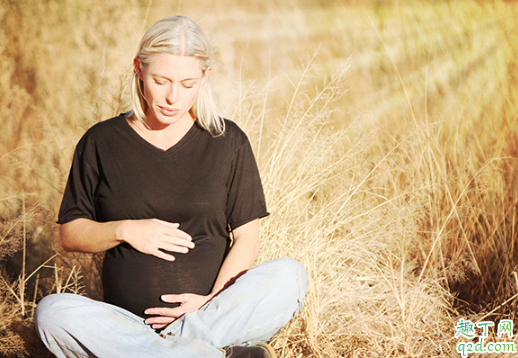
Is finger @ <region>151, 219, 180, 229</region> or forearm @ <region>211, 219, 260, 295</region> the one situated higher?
finger @ <region>151, 219, 180, 229</region>

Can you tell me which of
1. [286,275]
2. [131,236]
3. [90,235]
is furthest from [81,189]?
[286,275]

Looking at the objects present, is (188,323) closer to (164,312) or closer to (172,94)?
(164,312)

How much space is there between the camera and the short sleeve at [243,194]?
174 cm

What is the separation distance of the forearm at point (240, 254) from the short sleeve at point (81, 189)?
0.49m

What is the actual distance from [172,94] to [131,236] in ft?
1.52

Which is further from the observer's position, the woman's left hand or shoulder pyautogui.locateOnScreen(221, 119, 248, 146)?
shoulder pyautogui.locateOnScreen(221, 119, 248, 146)

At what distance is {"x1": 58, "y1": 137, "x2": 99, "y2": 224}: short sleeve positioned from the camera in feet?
5.57

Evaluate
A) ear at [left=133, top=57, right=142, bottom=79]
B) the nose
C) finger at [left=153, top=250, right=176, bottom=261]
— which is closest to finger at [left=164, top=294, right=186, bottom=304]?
finger at [left=153, top=250, right=176, bottom=261]

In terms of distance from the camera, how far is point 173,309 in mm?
1575

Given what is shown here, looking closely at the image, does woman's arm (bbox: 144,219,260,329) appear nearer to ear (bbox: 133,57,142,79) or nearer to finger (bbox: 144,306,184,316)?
finger (bbox: 144,306,184,316)

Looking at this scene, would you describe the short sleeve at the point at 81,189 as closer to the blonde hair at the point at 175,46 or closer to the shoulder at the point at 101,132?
the shoulder at the point at 101,132

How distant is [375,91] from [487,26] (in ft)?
2.26

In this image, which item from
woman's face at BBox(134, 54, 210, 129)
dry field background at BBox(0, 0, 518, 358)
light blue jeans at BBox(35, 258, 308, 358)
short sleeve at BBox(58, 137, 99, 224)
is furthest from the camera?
dry field background at BBox(0, 0, 518, 358)

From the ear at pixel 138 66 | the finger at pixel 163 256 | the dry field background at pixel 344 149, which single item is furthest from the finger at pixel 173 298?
the ear at pixel 138 66
